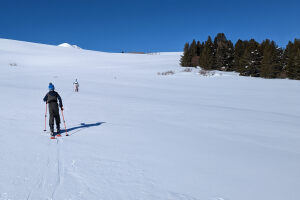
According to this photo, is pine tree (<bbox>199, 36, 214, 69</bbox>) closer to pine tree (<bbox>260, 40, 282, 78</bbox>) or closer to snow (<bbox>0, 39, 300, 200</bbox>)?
pine tree (<bbox>260, 40, 282, 78</bbox>)

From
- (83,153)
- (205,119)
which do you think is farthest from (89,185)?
(205,119)

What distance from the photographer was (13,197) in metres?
3.28

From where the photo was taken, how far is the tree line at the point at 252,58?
115 feet

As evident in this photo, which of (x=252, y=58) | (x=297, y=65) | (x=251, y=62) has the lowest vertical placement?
(x=297, y=65)

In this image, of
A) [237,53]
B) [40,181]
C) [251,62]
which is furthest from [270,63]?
[40,181]

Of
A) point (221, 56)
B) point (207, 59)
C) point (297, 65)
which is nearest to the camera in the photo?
point (297, 65)

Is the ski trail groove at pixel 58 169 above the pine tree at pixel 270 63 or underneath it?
underneath

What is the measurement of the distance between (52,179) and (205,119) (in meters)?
7.50

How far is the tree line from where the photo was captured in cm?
3509

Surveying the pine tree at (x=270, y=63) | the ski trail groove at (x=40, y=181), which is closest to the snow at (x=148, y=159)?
the ski trail groove at (x=40, y=181)

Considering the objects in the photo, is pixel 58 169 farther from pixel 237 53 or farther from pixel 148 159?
pixel 237 53

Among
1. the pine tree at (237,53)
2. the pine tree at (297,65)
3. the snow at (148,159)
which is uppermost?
the pine tree at (237,53)

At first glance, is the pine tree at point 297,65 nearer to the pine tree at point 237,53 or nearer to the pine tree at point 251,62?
the pine tree at point 251,62

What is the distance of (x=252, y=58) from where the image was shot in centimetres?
3728
